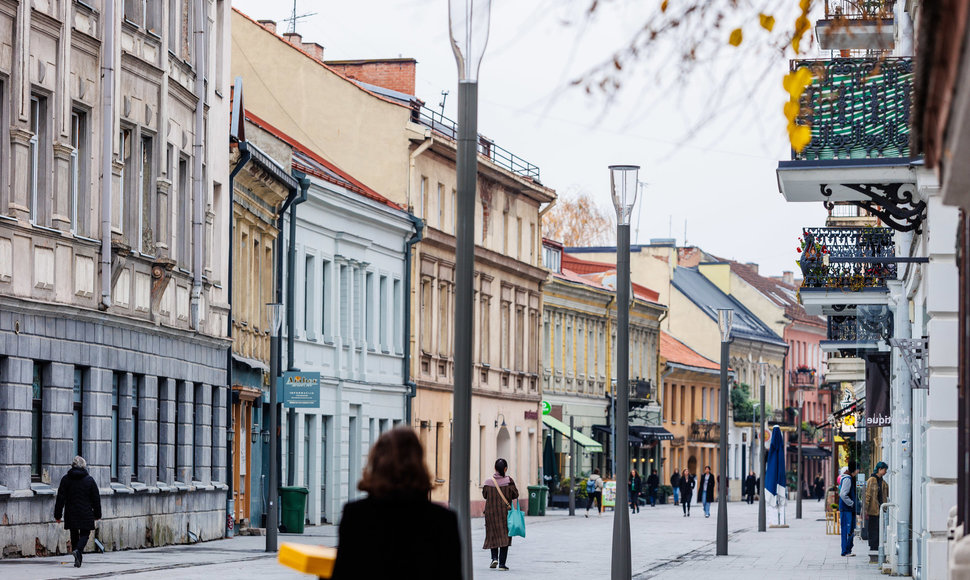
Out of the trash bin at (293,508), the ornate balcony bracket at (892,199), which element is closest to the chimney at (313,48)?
the trash bin at (293,508)

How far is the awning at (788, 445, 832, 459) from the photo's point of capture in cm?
10990

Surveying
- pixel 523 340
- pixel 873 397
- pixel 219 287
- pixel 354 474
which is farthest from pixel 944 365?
pixel 523 340

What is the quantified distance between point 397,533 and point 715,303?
102m

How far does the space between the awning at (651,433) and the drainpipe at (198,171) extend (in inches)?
1898

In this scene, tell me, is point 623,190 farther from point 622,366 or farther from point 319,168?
point 319,168

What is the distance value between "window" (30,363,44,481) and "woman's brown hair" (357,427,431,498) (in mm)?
20726

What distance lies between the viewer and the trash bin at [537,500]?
192 feet

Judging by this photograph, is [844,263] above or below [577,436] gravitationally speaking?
above

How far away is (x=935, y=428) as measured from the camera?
16719mm

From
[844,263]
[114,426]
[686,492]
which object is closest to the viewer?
[844,263]

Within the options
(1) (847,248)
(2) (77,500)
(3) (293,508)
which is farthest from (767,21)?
(3) (293,508)

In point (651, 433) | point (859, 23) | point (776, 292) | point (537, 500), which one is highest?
point (776, 292)

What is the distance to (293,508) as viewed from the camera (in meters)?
38.4

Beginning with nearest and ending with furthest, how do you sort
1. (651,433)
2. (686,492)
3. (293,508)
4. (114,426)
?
(114,426)
(293,508)
(686,492)
(651,433)
